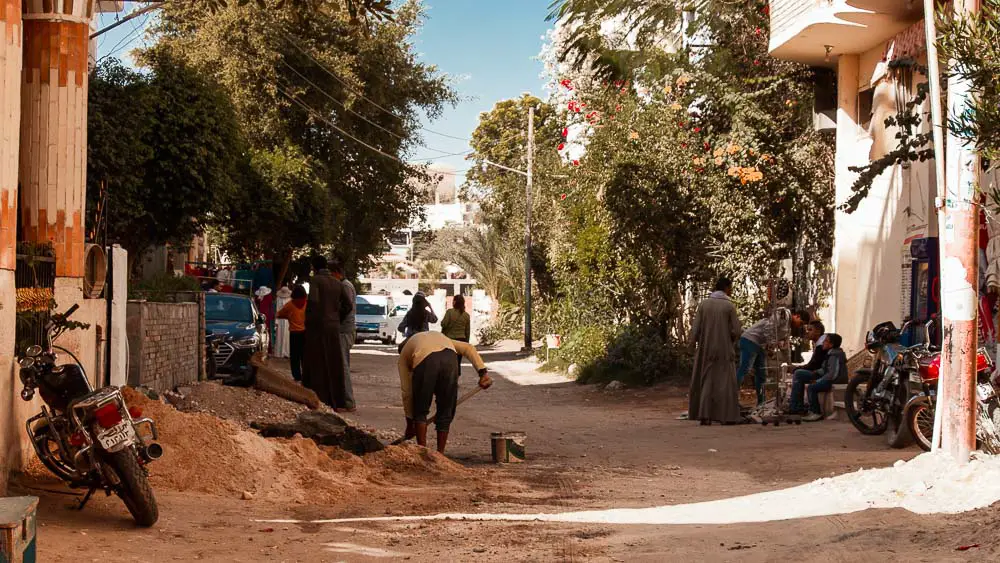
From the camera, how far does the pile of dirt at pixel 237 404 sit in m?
13.5

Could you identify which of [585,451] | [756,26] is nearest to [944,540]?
[585,451]

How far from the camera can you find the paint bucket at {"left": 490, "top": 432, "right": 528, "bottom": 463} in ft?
38.0

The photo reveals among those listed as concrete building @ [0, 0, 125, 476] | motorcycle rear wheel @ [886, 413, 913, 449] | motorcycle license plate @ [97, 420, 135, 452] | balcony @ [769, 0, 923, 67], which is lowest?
motorcycle rear wheel @ [886, 413, 913, 449]

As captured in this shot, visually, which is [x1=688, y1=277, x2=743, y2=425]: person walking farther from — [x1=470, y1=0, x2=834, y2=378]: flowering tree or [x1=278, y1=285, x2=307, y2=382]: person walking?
[x1=278, y1=285, x2=307, y2=382]: person walking

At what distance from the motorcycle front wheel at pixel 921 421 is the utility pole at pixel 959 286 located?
91.7 inches

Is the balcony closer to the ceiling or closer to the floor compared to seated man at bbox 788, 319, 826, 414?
closer to the ceiling

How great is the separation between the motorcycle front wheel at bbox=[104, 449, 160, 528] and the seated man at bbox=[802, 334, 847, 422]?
9.83 metres

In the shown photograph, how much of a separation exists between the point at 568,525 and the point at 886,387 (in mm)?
5795

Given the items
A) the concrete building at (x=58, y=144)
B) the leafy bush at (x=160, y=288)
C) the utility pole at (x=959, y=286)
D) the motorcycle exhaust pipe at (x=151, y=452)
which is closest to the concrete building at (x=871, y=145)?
the utility pole at (x=959, y=286)

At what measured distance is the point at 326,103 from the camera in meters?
33.7

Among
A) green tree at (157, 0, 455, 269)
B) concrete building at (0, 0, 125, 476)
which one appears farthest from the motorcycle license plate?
green tree at (157, 0, 455, 269)

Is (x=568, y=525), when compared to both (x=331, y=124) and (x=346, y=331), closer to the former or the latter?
(x=346, y=331)

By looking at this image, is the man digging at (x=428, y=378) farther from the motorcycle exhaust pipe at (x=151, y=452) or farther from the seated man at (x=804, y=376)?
the seated man at (x=804, y=376)

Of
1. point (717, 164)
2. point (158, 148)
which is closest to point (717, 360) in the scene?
point (717, 164)
